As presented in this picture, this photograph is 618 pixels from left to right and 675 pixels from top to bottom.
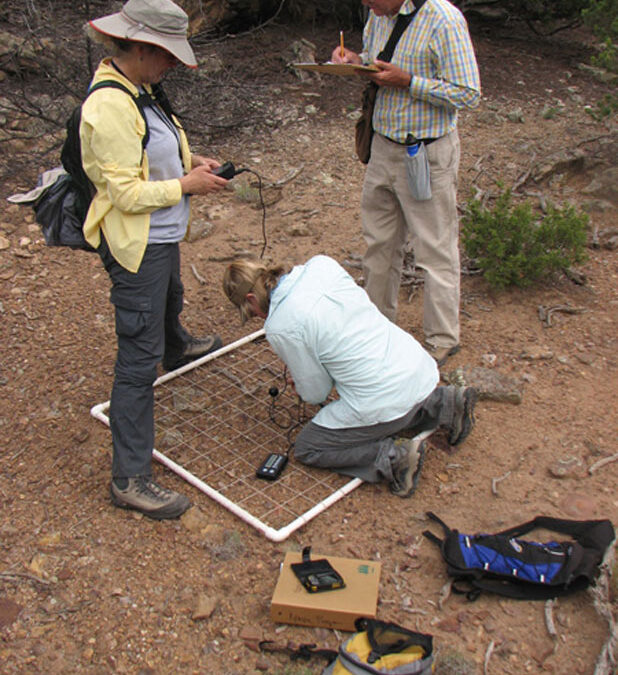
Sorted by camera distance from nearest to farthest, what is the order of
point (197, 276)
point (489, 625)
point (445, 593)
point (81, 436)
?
1. point (489, 625)
2. point (445, 593)
3. point (81, 436)
4. point (197, 276)

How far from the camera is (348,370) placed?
3031mm

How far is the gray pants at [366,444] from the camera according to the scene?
10.1ft

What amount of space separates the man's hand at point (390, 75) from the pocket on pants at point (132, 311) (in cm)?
153

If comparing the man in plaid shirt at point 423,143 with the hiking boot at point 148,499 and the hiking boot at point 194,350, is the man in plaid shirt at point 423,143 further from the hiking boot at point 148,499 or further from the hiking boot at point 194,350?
the hiking boot at point 148,499

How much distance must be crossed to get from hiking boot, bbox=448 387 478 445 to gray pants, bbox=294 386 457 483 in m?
0.02

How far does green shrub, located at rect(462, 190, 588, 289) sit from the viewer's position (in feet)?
14.7

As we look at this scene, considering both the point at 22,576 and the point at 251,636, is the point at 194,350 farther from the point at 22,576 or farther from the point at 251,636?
the point at 251,636

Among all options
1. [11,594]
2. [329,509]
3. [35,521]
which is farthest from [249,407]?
[11,594]

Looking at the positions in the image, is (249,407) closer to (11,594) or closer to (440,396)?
(440,396)

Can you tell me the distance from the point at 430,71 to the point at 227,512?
225 centimetres

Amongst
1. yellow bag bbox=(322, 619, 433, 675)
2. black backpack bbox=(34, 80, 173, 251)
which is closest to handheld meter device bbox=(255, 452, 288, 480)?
yellow bag bbox=(322, 619, 433, 675)

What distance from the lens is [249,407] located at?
3730 mm

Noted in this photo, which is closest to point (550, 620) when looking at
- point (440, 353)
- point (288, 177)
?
point (440, 353)

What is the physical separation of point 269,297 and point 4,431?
1.56 m
